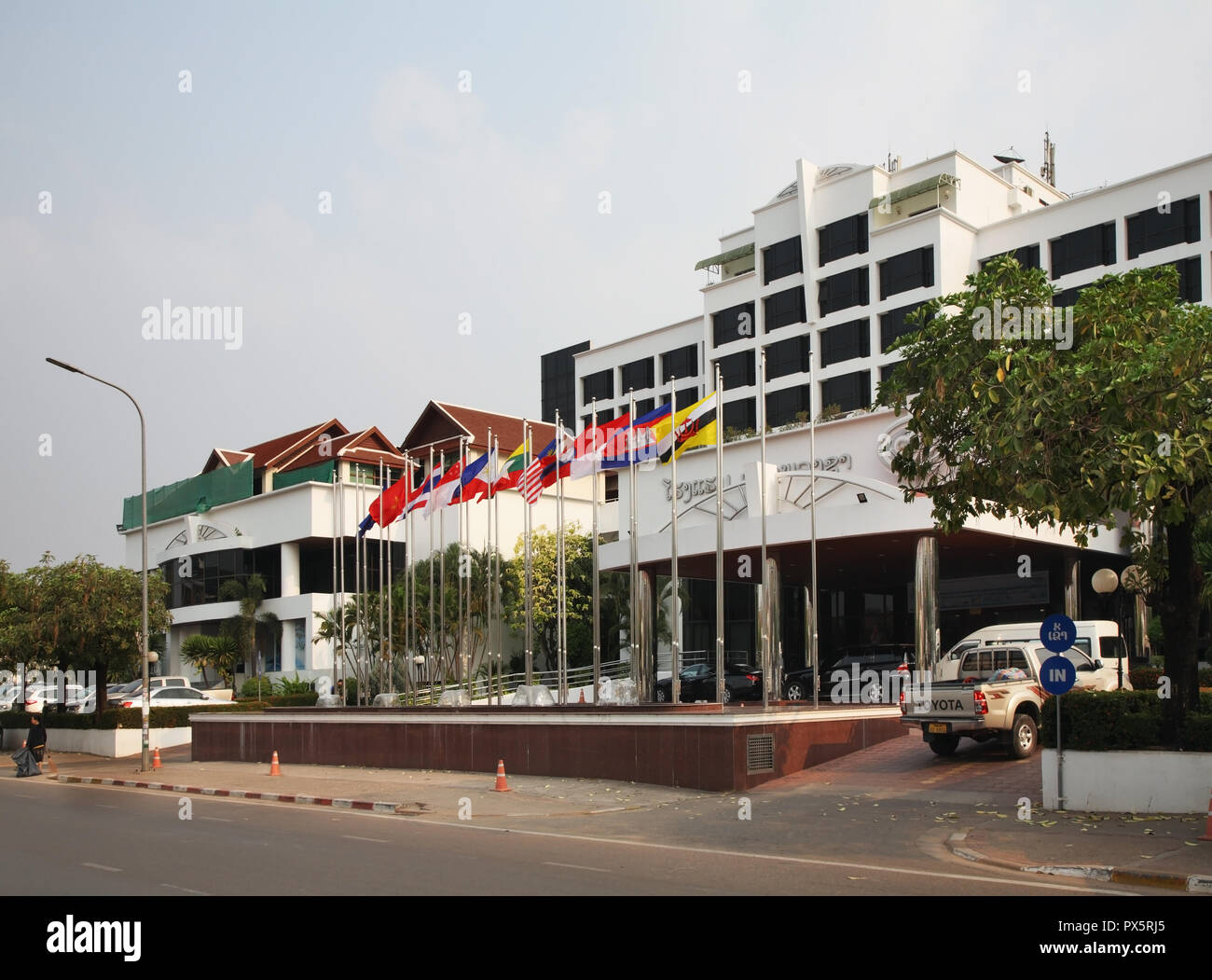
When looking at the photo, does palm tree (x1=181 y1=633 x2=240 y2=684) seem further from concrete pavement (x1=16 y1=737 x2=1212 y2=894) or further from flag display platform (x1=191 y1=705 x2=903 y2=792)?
flag display platform (x1=191 y1=705 x2=903 y2=792)

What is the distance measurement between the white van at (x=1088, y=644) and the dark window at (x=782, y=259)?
109ft

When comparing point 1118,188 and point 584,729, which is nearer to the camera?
point 584,729

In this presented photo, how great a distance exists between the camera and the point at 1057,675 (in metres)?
15.0

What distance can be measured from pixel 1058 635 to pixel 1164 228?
119 ft

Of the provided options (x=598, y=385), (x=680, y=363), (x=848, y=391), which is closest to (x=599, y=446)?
(x=848, y=391)

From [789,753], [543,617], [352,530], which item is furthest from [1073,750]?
[352,530]

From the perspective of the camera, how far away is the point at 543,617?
49250mm

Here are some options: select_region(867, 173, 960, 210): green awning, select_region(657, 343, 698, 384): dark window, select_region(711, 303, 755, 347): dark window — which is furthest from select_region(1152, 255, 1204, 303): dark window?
select_region(657, 343, 698, 384): dark window

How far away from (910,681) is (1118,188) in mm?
26439

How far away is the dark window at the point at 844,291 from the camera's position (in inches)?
2141

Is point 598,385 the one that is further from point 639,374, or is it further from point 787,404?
point 787,404
